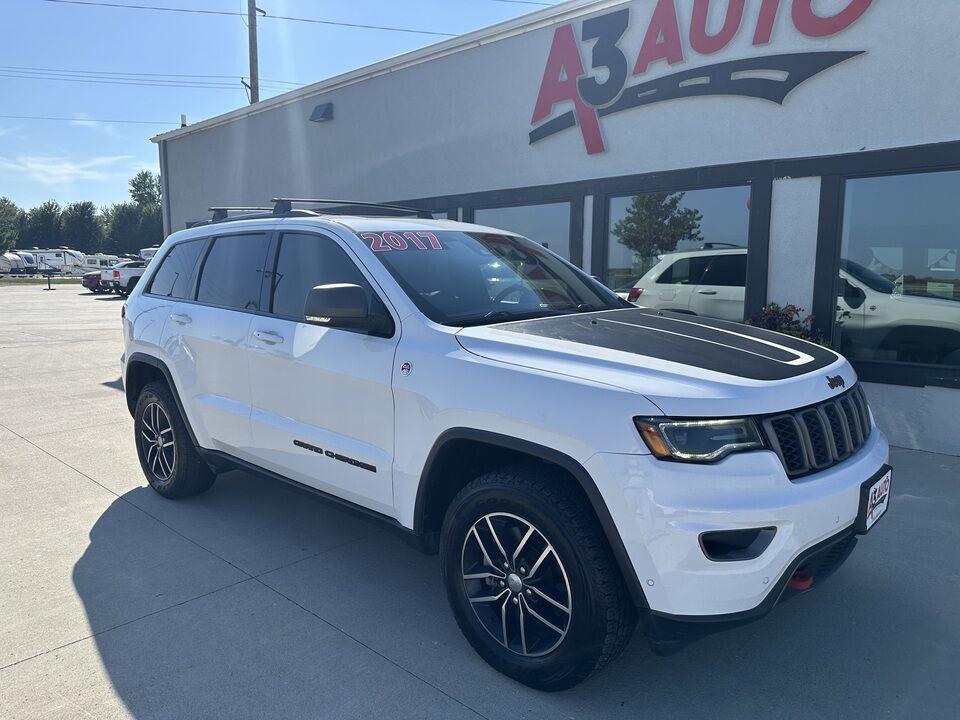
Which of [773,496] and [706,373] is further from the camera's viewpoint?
[706,373]

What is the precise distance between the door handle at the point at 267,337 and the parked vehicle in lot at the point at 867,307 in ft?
12.6

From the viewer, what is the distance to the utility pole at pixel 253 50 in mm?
19609

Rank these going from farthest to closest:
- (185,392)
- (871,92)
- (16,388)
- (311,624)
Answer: (16,388) < (871,92) < (185,392) < (311,624)

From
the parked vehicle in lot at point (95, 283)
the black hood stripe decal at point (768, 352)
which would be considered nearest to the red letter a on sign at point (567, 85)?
the black hood stripe decal at point (768, 352)

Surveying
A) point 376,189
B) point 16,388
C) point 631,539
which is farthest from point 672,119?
point 16,388

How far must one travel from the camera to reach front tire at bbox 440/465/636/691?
2.57 m

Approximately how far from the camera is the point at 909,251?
6578mm

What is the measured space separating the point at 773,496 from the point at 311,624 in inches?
81.8

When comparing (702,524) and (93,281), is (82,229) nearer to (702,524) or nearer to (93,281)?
(93,281)

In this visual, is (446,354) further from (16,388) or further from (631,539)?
(16,388)

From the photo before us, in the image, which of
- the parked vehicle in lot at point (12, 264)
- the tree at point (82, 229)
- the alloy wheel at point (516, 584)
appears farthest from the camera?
the tree at point (82, 229)

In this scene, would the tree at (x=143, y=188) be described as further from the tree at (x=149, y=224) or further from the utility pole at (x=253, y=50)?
the utility pole at (x=253, y=50)

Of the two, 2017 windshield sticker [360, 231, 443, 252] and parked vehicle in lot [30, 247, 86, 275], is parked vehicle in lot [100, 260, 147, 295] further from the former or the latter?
parked vehicle in lot [30, 247, 86, 275]

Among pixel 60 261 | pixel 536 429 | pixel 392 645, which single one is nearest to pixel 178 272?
Result: pixel 392 645
